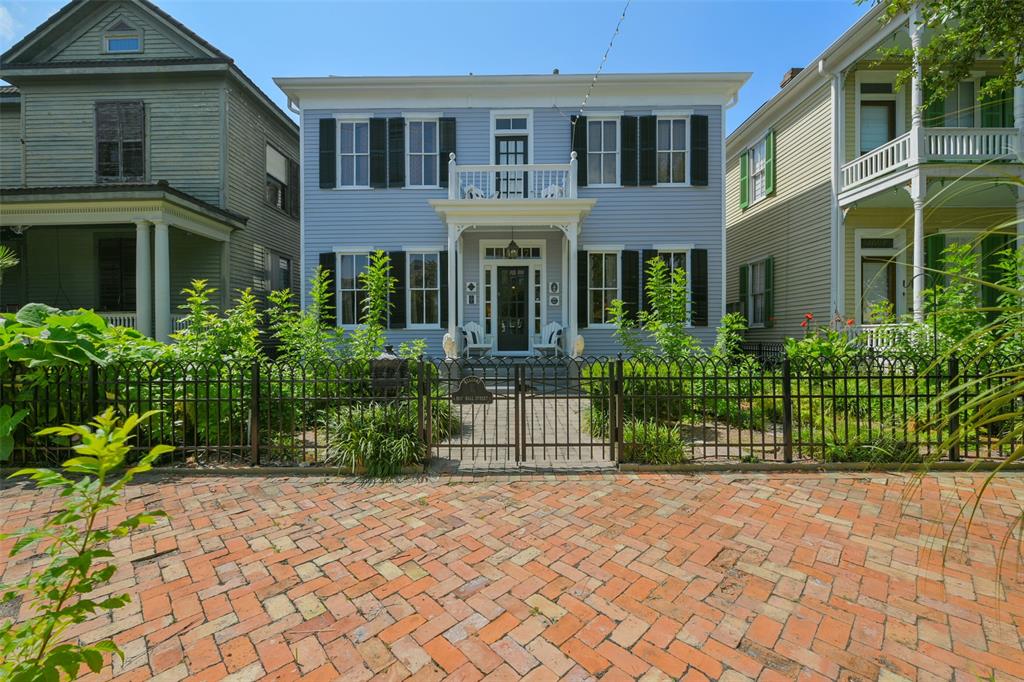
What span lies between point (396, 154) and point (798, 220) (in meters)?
11.5

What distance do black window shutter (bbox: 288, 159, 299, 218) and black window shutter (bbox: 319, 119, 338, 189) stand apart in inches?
190

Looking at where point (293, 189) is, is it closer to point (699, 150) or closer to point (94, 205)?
point (94, 205)

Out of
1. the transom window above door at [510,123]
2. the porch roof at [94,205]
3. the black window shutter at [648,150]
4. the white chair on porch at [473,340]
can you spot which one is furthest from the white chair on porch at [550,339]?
the porch roof at [94,205]

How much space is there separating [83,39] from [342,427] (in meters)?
16.0

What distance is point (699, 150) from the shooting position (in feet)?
41.1

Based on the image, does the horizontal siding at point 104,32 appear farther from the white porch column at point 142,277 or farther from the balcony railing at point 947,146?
the balcony railing at point 947,146

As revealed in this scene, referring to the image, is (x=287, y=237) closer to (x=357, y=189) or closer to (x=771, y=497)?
(x=357, y=189)

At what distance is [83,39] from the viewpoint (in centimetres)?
1329

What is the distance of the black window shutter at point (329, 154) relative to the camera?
499 inches

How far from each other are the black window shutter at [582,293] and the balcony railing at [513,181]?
72.3 inches

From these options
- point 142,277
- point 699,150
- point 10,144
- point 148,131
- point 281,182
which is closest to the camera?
point 142,277

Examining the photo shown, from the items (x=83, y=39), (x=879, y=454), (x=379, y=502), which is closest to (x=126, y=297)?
(x=83, y=39)

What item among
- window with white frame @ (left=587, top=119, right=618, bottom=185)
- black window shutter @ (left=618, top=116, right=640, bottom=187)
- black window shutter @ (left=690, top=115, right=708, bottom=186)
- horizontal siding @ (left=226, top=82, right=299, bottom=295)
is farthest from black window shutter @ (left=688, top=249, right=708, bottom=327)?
horizontal siding @ (left=226, top=82, right=299, bottom=295)

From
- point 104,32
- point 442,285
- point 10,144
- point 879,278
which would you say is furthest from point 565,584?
point 10,144
